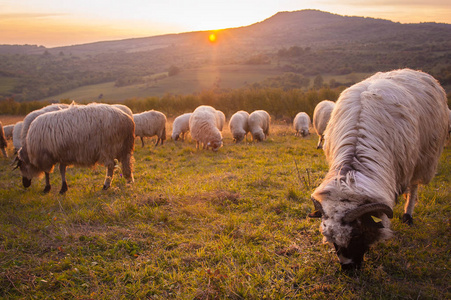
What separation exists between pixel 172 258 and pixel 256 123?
13622mm

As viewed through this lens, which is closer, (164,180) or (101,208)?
(101,208)

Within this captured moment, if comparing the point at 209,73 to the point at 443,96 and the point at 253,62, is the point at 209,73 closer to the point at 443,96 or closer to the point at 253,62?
the point at 253,62

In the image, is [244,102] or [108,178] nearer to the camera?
[108,178]

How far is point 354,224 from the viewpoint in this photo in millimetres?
2900

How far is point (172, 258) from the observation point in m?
3.92

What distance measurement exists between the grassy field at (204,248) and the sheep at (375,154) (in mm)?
552

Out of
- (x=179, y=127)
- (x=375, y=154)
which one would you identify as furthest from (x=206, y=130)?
(x=375, y=154)

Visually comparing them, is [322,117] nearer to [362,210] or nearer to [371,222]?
[371,222]

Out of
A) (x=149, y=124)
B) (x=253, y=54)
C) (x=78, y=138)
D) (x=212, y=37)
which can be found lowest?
(x=149, y=124)

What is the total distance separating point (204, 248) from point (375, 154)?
2720 mm

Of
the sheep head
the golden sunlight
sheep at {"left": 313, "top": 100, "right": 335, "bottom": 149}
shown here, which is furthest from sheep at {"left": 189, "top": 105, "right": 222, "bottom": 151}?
the golden sunlight

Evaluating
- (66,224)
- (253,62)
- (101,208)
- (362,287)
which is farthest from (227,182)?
(253,62)

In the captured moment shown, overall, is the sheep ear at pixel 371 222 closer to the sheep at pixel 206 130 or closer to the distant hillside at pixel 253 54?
the sheep at pixel 206 130

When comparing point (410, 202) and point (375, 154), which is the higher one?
point (375, 154)
